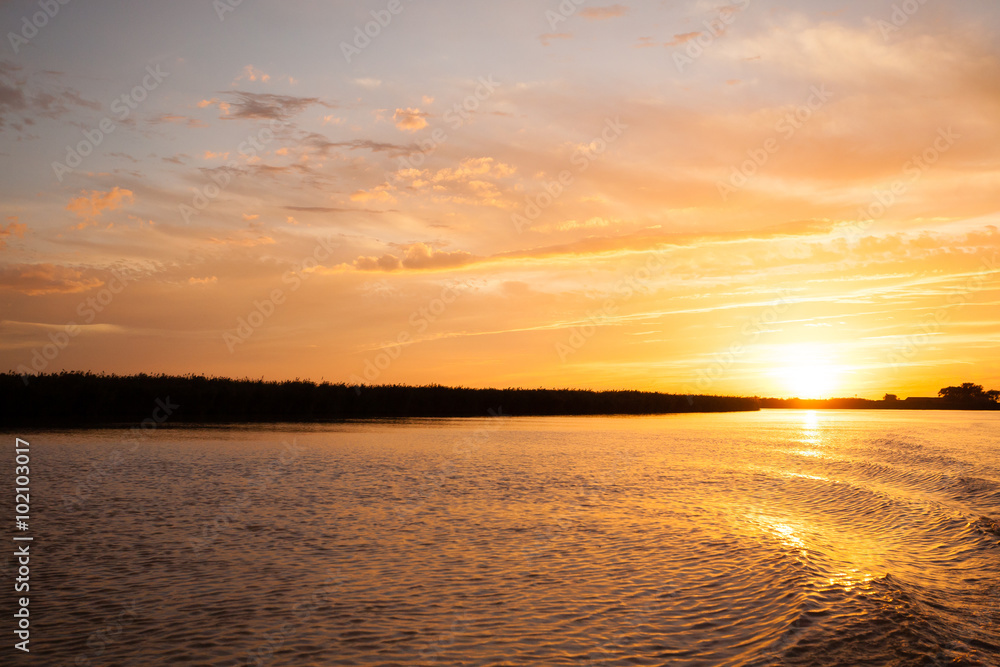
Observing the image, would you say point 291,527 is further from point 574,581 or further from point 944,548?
point 944,548

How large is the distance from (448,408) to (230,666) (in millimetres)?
78984

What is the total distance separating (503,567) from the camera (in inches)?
479

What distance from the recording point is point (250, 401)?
73.2m

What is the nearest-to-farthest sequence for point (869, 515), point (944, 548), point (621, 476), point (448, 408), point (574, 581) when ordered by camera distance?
point (574, 581) → point (944, 548) → point (869, 515) → point (621, 476) → point (448, 408)

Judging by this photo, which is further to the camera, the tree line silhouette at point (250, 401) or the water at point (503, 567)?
the tree line silhouette at point (250, 401)

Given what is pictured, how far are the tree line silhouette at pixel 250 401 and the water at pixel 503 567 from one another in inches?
1491

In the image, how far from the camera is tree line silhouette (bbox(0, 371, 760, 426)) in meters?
57.3

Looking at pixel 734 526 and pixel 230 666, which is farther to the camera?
pixel 734 526

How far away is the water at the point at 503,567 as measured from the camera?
8.54 meters

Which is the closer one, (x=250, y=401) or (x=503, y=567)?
(x=503, y=567)

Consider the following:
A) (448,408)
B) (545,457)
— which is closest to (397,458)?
(545,457)

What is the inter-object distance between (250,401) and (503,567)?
67504 millimetres

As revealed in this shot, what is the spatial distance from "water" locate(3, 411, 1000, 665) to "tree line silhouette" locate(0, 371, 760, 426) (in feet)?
124

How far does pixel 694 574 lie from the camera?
1200 centimetres
